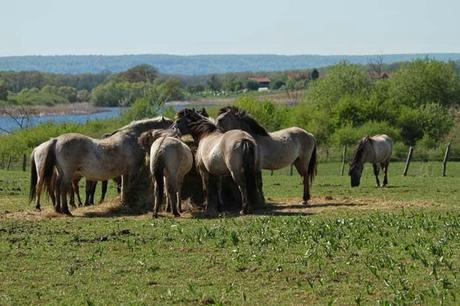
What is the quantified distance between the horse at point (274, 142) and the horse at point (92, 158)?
2036mm

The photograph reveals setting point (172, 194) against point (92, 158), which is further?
point (92, 158)

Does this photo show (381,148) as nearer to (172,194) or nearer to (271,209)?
(271,209)

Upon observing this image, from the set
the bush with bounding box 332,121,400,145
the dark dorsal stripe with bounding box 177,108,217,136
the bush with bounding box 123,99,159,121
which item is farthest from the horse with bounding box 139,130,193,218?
the bush with bounding box 123,99,159,121

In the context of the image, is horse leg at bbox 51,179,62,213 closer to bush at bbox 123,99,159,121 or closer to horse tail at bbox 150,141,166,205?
horse tail at bbox 150,141,166,205

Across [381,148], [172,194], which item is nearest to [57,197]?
[172,194]

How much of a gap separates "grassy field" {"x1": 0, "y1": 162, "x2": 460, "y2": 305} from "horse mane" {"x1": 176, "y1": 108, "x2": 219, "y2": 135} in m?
2.54

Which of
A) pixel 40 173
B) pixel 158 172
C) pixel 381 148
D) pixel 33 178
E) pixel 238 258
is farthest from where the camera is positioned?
pixel 381 148

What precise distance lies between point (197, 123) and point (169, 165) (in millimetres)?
2402

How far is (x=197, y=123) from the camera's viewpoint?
21.9 metres

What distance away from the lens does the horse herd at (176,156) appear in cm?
1992

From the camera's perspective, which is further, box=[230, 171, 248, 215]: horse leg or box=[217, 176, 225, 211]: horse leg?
box=[217, 176, 225, 211]: horse leg

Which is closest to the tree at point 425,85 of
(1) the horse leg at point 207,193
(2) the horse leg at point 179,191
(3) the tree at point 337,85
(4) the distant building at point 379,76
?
(3) the tree at point 337,85

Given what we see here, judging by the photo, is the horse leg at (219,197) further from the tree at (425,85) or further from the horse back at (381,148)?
the tree at (425,85)

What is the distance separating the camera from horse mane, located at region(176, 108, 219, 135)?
2167cm
